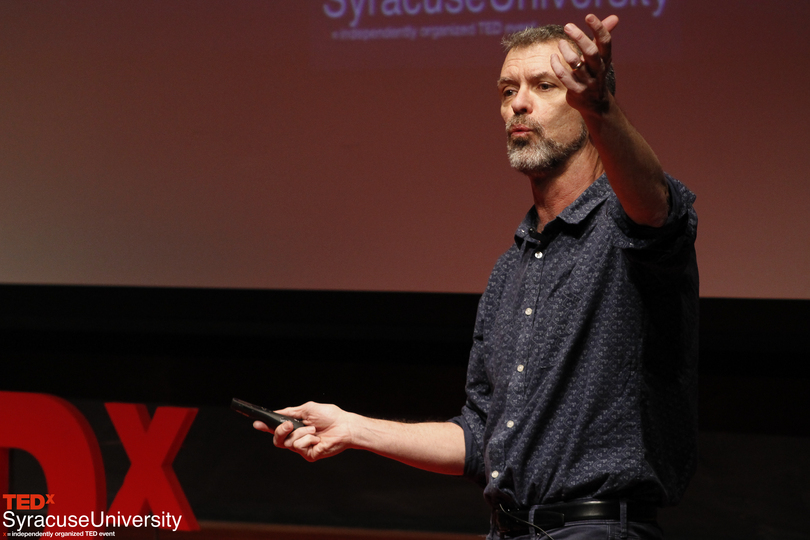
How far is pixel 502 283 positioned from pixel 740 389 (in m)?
2.24

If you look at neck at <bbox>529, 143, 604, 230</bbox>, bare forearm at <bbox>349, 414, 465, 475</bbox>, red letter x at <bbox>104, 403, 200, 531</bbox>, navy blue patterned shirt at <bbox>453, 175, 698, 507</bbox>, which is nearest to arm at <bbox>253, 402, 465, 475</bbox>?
bare forearm at <bbox>349, 414, 465, 475</bbox>

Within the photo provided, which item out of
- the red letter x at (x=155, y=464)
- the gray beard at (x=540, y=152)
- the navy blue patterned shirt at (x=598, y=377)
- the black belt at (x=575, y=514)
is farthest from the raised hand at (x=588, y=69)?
the red letter x at (x=155, y=464)

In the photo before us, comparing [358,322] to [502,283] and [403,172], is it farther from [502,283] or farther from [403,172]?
[502,283]

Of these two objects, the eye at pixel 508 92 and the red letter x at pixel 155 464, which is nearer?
the eye at pixel 508 92

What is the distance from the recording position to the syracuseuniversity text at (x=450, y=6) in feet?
9.67

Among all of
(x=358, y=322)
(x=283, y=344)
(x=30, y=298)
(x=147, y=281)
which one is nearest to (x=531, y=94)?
(x=358, y=322)

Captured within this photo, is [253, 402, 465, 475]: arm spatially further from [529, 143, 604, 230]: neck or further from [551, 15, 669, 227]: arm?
[551, 15, 669, 227]: arm

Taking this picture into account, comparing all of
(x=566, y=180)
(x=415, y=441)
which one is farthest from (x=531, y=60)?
(x=415, y=441)

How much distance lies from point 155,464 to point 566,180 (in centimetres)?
199

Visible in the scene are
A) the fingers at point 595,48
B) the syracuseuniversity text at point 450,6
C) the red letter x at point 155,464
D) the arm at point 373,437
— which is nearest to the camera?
the fingers at point 595,48

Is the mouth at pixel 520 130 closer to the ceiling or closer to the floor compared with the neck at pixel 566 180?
closer to the ceiling

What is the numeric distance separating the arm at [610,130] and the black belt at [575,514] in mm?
408

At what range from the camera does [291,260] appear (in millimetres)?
3395

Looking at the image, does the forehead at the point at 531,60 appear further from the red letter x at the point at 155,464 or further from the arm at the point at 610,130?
the red letter x at the point at 155,464
